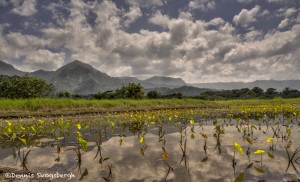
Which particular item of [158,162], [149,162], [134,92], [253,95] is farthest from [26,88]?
[253,95]

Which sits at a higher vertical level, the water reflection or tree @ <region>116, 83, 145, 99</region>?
tree @ <region>116, 83, 145, 99</region>

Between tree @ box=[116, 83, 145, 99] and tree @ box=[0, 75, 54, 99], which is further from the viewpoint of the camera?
tree @ box=[0, 75, 54, 99]

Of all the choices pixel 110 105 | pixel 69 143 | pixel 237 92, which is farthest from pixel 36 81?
pixel 237 92

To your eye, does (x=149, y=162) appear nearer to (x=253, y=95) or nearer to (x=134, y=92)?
(x=134, y=92)

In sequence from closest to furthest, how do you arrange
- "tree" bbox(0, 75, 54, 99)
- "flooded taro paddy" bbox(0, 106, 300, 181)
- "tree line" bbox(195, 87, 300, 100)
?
"flooded taro paddy" bbox(0, 106, 300, 181) < "tree" bbox(0, 75, 54, 99) < "tree line" bbox(195, 87, 300, 100)

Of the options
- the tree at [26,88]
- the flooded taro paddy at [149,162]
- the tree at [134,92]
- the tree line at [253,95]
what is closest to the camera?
the flooded taro paddy at [149,162]

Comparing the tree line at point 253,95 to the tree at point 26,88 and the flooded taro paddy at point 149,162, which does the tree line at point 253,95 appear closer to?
the tree at point 26,88

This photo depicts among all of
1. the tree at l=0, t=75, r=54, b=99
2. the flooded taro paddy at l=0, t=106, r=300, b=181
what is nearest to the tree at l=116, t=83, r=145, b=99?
the tree at l=0, t=75, r=54, b=99

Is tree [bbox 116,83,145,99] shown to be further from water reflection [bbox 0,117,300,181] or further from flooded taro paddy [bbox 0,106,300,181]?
water reflection [bbox 0,117,300,181]

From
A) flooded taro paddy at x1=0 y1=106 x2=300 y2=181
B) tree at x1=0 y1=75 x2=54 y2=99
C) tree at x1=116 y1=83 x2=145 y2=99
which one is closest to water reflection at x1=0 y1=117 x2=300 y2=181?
flooded taro paddy at x1=0 y1=106 x2=300 y2=181

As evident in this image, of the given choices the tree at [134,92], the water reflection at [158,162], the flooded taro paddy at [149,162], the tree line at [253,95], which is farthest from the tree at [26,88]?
the water reflection at [158,162]

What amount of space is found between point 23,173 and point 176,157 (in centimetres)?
375

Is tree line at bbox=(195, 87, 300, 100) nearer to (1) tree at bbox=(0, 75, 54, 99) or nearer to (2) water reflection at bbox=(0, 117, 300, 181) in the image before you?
(1) tree at bbox=(0, 75, 54, 99)

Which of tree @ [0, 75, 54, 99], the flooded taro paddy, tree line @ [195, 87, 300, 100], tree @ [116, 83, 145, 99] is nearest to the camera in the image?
the flooded taro paddy
